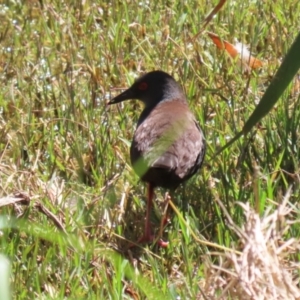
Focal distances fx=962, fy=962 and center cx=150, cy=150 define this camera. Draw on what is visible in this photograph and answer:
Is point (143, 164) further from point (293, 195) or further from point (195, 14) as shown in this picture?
point (195, 14)

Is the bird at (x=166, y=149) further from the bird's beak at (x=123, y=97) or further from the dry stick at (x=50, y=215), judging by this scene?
the dry stick at (x=50, y=215)

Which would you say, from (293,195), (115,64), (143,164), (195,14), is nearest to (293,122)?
(293,195)

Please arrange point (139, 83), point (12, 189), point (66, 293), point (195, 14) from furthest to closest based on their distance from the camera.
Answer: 1. point (195, 14)
2. point (139, 83)
3. point (12, 189)
4. point (66, 293)

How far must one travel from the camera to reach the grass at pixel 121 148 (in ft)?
12.6

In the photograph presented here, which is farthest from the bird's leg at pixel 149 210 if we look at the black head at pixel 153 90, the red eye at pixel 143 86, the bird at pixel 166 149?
the red eye at pixel 143 86

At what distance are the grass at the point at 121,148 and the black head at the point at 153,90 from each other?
0.15 meters

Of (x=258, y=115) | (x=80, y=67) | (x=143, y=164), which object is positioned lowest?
(x=80, y=67)

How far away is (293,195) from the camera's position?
4.46 meters

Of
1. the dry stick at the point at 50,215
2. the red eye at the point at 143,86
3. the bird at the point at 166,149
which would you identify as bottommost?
the red eye at the point at 143,86

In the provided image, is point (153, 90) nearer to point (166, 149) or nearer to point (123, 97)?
point (123, 97)

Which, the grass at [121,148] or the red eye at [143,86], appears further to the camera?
the red eye at [143,86]

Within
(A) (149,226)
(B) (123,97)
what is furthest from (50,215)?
(B) (123,97)

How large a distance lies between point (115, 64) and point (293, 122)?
6.11ft

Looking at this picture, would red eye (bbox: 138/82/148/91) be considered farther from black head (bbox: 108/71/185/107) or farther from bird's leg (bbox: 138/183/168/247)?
bird's leg (bbox: 138/183/168/247)
